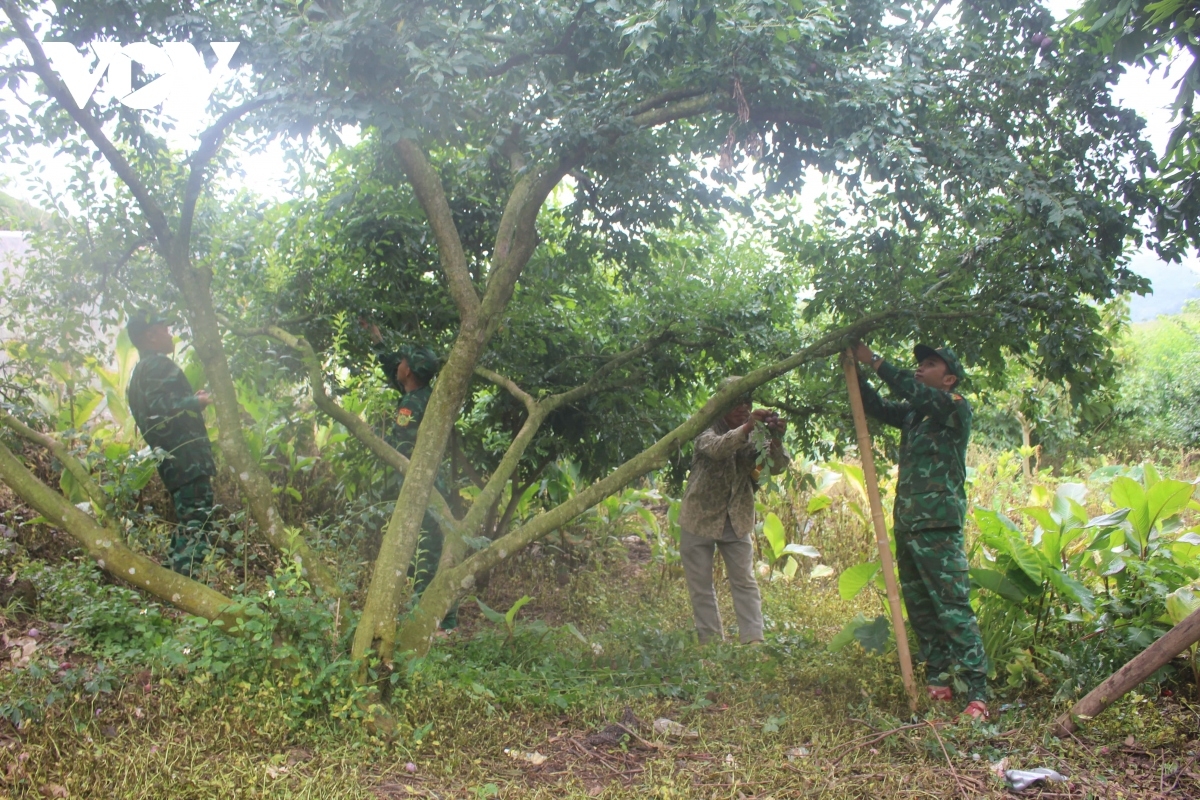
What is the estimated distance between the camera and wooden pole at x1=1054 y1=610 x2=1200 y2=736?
3357 mm

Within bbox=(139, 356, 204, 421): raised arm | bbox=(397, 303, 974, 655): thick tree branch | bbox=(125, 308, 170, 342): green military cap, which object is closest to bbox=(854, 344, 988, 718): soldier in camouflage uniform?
bbox=(397, 303, 974, 655): thick tree branch

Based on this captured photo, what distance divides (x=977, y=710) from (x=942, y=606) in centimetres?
50

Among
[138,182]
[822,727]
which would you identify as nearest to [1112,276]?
[822,727]

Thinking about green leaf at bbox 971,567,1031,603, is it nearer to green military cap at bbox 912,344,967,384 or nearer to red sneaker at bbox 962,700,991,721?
red sneaker at bbox 962,700,991,721

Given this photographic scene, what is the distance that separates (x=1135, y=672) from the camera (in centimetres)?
356

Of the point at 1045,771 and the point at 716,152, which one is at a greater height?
the point at 716,152

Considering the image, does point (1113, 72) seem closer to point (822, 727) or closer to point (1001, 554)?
point (1001, 554)

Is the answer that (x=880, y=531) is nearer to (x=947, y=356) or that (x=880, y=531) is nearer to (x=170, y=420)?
(x=947, y=356)

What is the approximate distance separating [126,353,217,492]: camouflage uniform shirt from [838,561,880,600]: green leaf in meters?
4.01

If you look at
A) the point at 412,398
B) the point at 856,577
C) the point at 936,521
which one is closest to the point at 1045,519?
the point at 936,521

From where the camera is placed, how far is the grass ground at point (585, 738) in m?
3.11

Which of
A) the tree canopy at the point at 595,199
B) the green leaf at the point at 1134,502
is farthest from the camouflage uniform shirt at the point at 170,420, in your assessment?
the green leaf at the point at 1134,502

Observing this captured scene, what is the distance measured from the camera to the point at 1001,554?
4.69m

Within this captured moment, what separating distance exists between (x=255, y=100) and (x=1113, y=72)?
3727 mm
